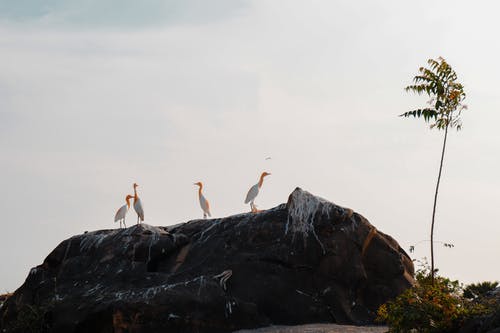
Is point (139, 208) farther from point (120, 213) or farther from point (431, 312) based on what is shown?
point (431, 312)

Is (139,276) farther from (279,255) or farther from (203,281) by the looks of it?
(279,255)

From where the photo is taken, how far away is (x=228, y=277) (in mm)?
19188

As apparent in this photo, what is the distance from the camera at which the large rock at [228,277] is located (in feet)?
60.5

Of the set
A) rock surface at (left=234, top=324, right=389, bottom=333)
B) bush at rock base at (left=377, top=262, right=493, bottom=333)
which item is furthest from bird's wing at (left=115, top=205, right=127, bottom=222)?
bush at rock base at (left=377, top=262, right=493, bottom=333)

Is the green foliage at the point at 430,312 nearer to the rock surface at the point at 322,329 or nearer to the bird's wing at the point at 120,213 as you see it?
the rock surface at the point at 322,329

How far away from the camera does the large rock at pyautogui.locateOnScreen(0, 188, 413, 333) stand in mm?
18453

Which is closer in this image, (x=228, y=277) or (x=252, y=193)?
(x=228, y=277)

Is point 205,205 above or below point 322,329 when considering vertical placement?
above

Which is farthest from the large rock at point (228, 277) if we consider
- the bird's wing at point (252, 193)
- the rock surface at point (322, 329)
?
the bird's wing at point (252, 193)

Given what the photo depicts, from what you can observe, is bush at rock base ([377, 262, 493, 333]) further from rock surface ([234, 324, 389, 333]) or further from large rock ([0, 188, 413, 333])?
large rock ([0, 188, 413, 333])

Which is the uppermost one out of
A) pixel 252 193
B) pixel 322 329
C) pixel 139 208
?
pixel 139 208

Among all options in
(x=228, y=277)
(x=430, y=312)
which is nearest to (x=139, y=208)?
(x=228, y=277)

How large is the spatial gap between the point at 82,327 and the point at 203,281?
3126mm

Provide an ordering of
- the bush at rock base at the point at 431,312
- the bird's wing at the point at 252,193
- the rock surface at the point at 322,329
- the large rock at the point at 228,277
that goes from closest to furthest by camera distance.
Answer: the bush at rock base at the point at 431,312 < the rock surface at the point at 322,329 < the large rock at the point at 228,277 < the bird's wing at the point at 252,193
